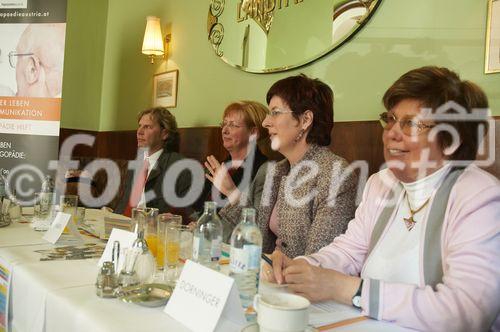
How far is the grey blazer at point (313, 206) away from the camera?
1504 mm

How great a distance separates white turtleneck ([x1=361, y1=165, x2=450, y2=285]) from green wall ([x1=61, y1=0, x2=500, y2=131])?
726 millimetres

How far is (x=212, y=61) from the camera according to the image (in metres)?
3.25

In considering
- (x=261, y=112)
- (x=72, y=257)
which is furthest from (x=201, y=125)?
(x=72, y=257)

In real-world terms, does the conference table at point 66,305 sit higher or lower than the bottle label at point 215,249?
lower

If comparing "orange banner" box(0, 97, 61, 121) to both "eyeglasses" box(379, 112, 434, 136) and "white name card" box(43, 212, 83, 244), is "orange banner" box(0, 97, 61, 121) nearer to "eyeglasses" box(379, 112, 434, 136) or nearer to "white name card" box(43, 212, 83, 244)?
"white name card" box(43, 212, 83, 244)

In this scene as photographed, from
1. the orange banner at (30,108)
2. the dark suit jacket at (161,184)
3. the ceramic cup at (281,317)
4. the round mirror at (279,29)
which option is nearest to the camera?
the ceramic cup at (281,317)

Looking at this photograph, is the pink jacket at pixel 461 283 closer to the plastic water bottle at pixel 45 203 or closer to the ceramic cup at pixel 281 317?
the ceramic cup at pixel 281 317

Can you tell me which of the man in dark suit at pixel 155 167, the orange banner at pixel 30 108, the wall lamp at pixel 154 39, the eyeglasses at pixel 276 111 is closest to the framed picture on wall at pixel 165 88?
the wall lamp at pixel 154 39

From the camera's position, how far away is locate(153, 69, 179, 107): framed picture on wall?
370 centimetres

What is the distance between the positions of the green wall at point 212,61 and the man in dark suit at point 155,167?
0.35 metres

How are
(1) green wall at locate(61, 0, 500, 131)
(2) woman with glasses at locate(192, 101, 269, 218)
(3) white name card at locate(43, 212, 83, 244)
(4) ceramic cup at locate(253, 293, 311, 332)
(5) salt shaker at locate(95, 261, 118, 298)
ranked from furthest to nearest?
(2) woman with glasses at locate(192, 101, 269, 218), (1) green wall at locate(61, 0, 500, 131), (3) white name card at locate(43, 212, 83, 244), (5) salt shaker at locate(95, 261, 118, 298), (4) ceramic cup at locate(253, 293, 311, 332)

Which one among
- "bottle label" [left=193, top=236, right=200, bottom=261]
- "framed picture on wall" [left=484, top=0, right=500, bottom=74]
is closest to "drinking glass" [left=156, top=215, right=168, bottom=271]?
"bottle label" [left=193, top=236, right=200, bottom=261]

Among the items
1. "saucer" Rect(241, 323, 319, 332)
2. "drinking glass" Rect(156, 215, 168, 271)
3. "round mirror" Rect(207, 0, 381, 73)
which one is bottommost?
"saucer" Rect(241, 323, 319, 332)

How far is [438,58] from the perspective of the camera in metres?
1.79
